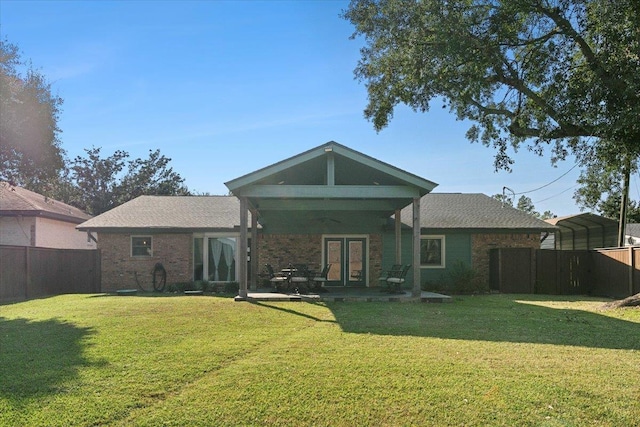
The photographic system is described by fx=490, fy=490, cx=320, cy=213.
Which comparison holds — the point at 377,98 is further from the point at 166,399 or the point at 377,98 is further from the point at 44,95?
the point at 166,399

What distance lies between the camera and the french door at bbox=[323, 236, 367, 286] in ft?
60.8

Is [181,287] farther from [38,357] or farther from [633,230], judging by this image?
[633,230]

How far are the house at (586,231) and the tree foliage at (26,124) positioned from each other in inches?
763

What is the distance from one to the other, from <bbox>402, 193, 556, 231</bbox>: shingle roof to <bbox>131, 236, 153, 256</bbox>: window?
9.83m

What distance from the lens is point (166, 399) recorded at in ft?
15.9

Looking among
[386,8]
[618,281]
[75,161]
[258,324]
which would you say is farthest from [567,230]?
[75,161]

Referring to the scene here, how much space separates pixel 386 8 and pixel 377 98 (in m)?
2.90

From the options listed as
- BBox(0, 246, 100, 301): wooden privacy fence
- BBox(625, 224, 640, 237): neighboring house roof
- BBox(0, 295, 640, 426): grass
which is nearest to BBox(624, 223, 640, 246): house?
BBox(625, 224, 640, 237): neighboring house roof

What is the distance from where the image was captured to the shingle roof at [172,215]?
1811 centimetres

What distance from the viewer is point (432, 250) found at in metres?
18.6

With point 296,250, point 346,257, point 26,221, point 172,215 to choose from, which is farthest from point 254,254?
point 26,221

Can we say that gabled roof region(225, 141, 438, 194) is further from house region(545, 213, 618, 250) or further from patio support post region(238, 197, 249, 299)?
house region(545, 213, 618, 250)

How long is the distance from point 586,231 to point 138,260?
21.3 metres

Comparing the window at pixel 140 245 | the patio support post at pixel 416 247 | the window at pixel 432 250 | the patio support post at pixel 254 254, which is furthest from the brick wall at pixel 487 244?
the window at pixel 140 245
